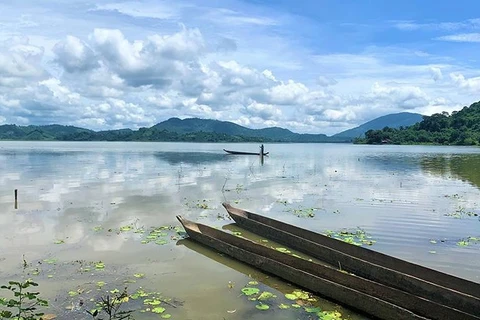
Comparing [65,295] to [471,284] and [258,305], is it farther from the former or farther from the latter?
[471,284]

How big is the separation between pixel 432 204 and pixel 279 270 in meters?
12.7

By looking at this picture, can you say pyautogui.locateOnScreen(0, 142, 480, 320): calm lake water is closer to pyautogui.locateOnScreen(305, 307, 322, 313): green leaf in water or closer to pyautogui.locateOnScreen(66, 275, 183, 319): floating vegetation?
pyautogui.locateOnScreen(66, 275, 183, 319): floating vegetation

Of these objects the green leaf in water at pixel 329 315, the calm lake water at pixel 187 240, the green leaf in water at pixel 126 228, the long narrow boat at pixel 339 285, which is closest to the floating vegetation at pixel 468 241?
the calm lake water at pixel 187 240

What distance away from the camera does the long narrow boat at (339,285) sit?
21.8ft

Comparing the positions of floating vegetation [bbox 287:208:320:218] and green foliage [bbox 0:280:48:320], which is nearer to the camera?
green foliage [bbox 0:280:48:320]

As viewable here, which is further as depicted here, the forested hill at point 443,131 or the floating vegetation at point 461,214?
the forested hill at point 443,131

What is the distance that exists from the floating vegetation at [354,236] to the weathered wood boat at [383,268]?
1.64 meters

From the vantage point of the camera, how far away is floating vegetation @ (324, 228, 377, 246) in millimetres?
12672

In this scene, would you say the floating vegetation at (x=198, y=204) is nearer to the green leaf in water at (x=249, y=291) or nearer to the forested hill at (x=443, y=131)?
the green leaf in water at (x=249, y=291)

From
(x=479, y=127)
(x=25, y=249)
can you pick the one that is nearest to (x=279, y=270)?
(x=25, y=249)

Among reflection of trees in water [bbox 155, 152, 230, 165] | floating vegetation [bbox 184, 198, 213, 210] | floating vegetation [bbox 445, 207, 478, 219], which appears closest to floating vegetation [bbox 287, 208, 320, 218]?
floating vegetation [bbox 184, 198, 213, 210]

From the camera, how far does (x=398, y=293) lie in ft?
23.4

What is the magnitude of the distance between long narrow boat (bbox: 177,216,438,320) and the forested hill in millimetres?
125215

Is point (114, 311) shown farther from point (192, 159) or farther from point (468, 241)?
point (192, 159)
